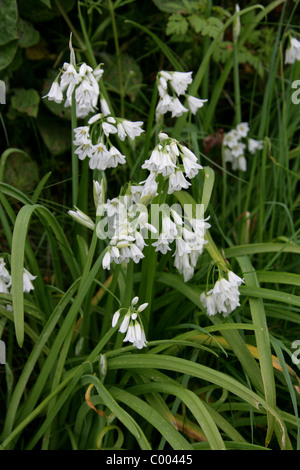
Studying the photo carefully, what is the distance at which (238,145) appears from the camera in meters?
2.99

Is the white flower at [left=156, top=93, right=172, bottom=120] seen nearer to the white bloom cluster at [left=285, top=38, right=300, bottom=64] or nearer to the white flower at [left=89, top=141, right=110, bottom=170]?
the white flower at [left=89, top=141, right=110, bottom=170]

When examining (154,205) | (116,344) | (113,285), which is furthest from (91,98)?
(116,344)

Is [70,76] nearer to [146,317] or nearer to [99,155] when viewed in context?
[99,155]

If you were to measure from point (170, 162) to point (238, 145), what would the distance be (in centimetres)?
146

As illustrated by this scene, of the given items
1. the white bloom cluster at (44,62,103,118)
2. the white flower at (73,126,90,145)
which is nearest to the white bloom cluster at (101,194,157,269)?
the white flower at (73,126,90,145)

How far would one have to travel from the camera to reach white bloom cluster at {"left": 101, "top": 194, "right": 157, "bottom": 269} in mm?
1618

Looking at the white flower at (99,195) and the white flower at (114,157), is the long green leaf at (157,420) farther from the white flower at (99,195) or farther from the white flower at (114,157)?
the white flower at (114,157)

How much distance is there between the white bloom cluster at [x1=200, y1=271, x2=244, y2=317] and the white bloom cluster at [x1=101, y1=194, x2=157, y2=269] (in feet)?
1.07

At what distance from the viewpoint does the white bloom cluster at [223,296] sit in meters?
1.83

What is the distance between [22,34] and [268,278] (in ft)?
5.90

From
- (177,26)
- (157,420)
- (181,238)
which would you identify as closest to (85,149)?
(181,238)

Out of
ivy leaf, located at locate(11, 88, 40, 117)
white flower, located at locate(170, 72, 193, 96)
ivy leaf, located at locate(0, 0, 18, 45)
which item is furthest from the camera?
ivy leaf, located at locate(11, 88, 40, 117)

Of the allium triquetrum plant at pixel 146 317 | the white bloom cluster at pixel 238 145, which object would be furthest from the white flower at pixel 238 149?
the allium triquetrum plant at pixel 146 317

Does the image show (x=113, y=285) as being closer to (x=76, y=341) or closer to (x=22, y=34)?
(x=76, y=341)
